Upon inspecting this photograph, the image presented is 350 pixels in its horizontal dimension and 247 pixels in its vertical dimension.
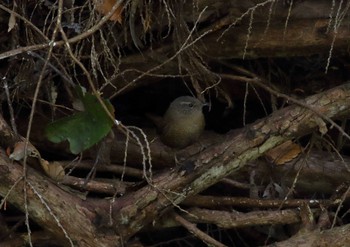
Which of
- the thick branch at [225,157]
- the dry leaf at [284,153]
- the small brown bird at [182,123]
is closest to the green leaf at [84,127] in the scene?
the thick branch at [225,157]

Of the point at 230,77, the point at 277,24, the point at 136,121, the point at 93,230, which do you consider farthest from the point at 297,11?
the point at 93,230

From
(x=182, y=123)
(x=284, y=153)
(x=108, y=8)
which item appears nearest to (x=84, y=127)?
(x=108, y=8)

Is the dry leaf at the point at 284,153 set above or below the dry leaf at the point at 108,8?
below

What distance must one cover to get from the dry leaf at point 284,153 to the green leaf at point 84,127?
0.83m

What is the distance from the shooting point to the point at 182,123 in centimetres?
330

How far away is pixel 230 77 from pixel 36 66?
80 centimetres

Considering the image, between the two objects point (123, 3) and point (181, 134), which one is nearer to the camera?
point (123, 3)

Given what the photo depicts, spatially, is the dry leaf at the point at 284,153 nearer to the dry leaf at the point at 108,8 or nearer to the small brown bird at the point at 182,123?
the small brown bird at the point at 182,123

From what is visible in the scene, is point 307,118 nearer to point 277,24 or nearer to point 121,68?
point 277,24

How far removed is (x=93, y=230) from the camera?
8.97 feet

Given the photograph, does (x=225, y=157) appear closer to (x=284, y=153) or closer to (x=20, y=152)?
(x=284, y=153)

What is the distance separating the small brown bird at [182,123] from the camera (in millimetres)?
3303

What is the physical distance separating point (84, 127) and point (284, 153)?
93 centimetres

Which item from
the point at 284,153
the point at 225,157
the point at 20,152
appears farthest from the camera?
the point at 284,153
